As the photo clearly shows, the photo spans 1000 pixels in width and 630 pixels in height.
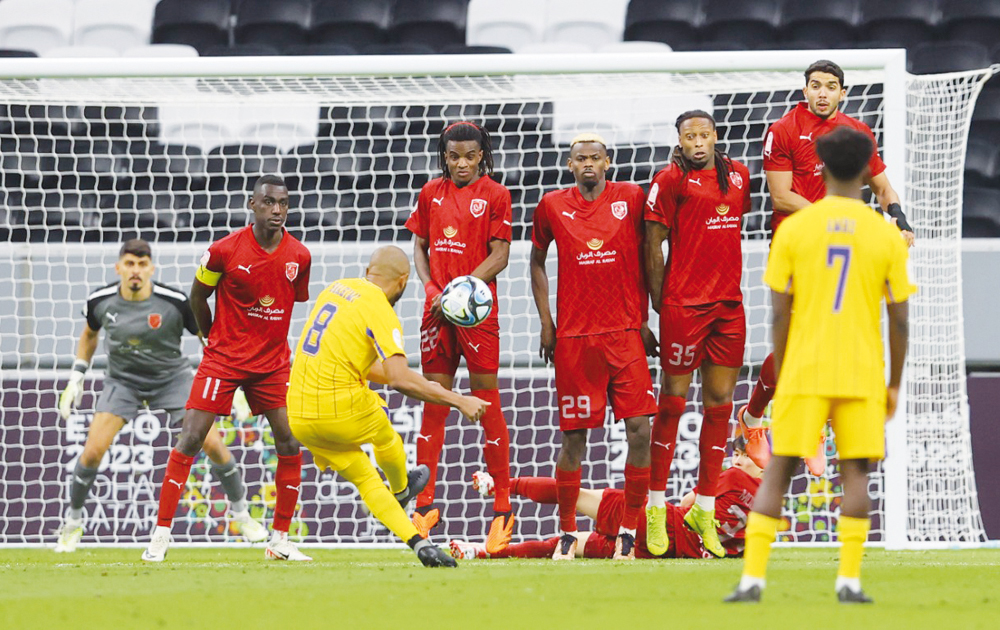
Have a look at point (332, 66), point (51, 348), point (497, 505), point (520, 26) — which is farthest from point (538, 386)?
point (520, 26)

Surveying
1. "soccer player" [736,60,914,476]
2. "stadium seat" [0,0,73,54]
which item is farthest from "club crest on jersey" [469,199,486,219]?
"stadium seat" [0,0,73,54]

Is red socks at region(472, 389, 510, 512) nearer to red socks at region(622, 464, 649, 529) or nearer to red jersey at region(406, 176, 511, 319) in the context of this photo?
red jersey at region(406, 176, 511, 319)

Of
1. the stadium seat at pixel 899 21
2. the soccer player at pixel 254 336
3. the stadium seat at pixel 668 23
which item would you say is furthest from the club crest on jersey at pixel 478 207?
the stadium seat at pixel 899 21

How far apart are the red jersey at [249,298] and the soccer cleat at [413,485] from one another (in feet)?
3.65

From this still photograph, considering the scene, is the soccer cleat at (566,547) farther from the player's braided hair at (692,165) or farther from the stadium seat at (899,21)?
the stadium seat at (899,21)

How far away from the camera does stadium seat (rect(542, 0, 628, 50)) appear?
13.1 m

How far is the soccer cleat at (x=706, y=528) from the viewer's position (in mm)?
7012

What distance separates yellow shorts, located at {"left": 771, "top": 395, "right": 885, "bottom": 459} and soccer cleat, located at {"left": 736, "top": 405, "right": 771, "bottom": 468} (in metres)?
3.12

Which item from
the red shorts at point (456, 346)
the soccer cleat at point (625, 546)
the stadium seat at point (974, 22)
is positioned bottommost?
the soccer cleat at point (625, 546)

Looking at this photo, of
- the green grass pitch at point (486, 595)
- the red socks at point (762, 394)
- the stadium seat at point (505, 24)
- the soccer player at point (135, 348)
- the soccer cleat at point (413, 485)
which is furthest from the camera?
the stadium seat at point (505, 24)

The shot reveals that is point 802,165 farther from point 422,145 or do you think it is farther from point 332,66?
point 422,145

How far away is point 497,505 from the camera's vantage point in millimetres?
7184

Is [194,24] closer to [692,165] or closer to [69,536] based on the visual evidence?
[69,536]

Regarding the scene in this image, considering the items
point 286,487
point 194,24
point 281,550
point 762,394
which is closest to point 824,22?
point 194,24
